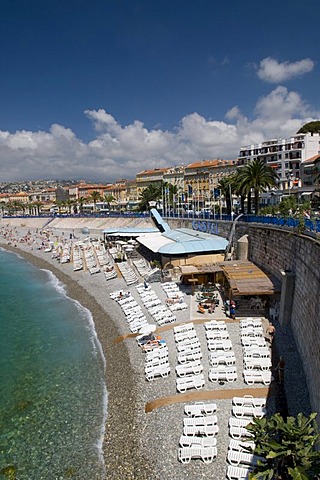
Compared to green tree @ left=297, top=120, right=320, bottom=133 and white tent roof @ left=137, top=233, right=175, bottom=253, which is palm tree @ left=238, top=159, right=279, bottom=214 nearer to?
white tent roof @ left=137, top=233, right=175, bottom=253

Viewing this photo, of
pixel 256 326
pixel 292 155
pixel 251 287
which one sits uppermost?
pixel 292 155

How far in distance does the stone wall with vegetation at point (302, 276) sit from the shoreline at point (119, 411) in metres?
7.20

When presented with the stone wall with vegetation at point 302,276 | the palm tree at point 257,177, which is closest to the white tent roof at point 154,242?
the palm tree at point 257,177

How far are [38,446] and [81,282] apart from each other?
2641 cm

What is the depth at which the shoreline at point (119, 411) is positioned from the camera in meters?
12.5

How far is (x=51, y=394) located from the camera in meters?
17.8

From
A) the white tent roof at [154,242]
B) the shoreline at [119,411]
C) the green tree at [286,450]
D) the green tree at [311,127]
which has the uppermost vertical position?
the green tree at [311,127]

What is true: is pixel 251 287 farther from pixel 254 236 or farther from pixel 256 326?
pixel 254 236

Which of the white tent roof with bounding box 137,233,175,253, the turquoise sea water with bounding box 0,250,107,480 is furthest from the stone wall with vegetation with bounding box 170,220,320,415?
the white tent roof with bounding box 137,233,175,253

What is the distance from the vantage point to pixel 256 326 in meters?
21.2

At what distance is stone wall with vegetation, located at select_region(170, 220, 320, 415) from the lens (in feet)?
47.3

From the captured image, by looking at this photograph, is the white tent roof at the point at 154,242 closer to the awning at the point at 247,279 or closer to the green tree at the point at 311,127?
the awning at the point at 247,279

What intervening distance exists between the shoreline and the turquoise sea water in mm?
409

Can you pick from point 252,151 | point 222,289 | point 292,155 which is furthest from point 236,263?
point 252,151
